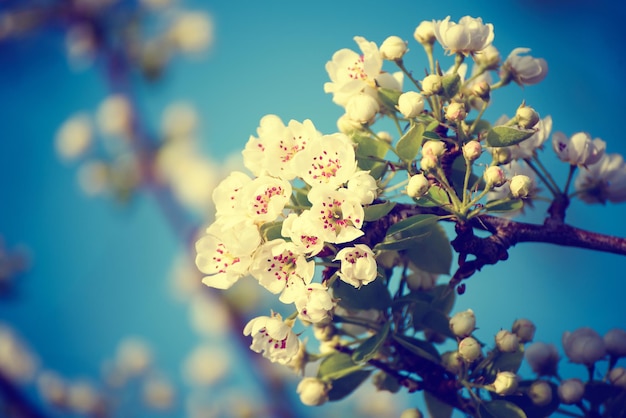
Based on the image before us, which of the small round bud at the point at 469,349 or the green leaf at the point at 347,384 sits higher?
the green leaf at the point at 347,384

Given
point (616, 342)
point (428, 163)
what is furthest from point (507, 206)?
point (616, 342)

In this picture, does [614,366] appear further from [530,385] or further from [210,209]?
[210,209]

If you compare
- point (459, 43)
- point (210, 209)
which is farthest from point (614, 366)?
point (210, 209)

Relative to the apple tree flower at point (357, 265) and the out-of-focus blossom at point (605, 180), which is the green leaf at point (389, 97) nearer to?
the apple tree flower at point (357, 265)

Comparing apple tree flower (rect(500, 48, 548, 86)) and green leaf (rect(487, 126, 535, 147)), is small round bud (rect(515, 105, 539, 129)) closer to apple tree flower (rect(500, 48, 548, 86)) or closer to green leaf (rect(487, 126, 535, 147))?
green leaf (rect(487, 126, 535, 147))

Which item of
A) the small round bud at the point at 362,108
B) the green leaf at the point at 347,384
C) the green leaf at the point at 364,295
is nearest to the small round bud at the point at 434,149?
the small round bud at the point at 362,108

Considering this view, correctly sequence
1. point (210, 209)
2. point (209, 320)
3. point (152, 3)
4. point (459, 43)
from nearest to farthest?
point (459, 43) → point (210, 209) → point (152, 3) → point (209, 320)
